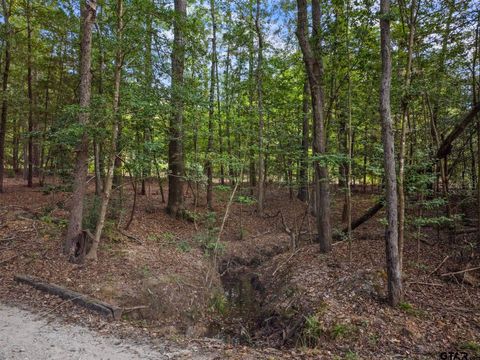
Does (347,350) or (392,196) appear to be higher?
(392,196)

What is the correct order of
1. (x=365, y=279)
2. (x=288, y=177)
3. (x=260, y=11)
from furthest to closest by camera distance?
(x=288, y=177)
(x=260, y=11)
(x=365, y=279)

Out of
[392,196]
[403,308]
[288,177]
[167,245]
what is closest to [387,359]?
[403,308]

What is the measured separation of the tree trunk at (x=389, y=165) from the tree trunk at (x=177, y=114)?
186 inches

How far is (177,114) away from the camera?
360 inches

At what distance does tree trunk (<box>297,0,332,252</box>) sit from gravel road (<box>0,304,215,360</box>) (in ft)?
18.1

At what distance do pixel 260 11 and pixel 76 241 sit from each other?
39.3 feet

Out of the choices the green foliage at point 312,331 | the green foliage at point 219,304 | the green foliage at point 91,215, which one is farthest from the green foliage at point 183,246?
the green foliage at point 312,331

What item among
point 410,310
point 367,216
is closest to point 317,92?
point 367,216

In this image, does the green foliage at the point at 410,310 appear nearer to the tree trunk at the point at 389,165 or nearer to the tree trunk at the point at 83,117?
the tree trunk at the point at 389,165

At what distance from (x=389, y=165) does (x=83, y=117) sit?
6.78 metres

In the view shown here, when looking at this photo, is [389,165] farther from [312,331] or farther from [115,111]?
[115,111]

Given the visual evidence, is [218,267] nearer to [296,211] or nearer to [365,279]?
[365,279]

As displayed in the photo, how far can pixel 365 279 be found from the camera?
6926mm

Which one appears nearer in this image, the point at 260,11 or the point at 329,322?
the point at 329,322
